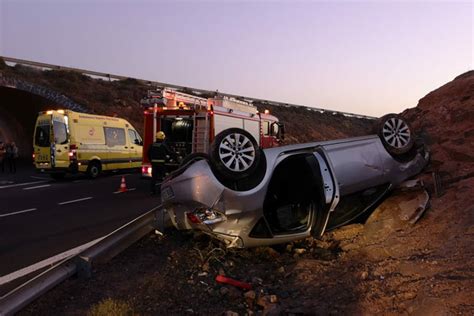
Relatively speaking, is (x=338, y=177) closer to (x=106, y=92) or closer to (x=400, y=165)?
(x=400, y=165)

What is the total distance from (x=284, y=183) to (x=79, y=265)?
280 cm

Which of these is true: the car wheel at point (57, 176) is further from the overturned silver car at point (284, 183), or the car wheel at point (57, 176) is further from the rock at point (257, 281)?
the rock at point (257, 281)

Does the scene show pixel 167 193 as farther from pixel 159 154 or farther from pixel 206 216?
pixel 159 154

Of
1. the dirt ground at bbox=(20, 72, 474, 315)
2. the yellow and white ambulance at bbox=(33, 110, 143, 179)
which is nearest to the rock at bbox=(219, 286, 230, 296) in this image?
the dirt ground at bbox=(20, 72, 474, 315)

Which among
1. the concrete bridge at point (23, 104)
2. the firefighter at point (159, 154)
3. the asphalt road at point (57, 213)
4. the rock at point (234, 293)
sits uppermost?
the concrete bridge at point (23, 104)

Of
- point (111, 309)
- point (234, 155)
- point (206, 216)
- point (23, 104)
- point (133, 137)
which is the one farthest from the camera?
point (23, 104)

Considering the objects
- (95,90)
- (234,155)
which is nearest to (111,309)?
(234,155)

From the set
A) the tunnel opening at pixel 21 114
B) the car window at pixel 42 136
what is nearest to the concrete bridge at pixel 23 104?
the tunnel opening at pixel 21 114

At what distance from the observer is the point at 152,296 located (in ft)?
13.8

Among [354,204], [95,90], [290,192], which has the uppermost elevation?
[95,90]

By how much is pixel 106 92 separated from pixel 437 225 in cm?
3437

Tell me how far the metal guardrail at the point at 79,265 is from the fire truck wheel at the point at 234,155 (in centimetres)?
145

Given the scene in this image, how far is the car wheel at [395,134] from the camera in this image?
20.1 ft

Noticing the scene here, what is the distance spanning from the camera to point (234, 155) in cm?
511
